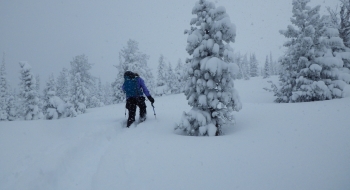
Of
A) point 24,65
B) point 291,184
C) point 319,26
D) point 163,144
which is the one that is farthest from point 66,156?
point 24,65

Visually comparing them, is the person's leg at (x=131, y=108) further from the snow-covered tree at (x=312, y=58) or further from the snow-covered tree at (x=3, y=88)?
the snow-covered tree at (x=3, y=88)

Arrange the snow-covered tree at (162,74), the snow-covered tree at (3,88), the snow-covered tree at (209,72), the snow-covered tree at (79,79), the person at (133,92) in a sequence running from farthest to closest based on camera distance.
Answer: the snow-covered tree at (162,74) → the snow-covered tree at (3,88) → the snow-covered tree at (79,79) → the person at (133,92) → the snow-covered tree at (209,72)

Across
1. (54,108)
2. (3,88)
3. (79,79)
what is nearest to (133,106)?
(54,108)

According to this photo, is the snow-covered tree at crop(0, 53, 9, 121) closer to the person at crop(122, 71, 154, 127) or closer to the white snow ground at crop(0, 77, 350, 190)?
the person at crop(122, 71, 154, 127)

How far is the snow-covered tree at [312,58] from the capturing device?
1166 centimetres

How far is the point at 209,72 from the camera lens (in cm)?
738

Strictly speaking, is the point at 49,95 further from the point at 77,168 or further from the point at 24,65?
the point at 77,168

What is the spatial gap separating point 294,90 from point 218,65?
29.4 feet

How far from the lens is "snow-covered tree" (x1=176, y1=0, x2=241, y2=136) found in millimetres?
7070

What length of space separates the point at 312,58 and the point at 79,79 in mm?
31092

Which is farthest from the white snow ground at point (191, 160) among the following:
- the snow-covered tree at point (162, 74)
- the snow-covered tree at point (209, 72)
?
the snow-covered tree at point (162, 74)

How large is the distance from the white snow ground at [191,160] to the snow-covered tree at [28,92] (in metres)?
23.3

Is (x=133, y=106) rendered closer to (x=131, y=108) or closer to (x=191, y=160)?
(x=131, y=108)

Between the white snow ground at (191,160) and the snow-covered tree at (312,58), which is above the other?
the snow-covered tree at (312,58)
